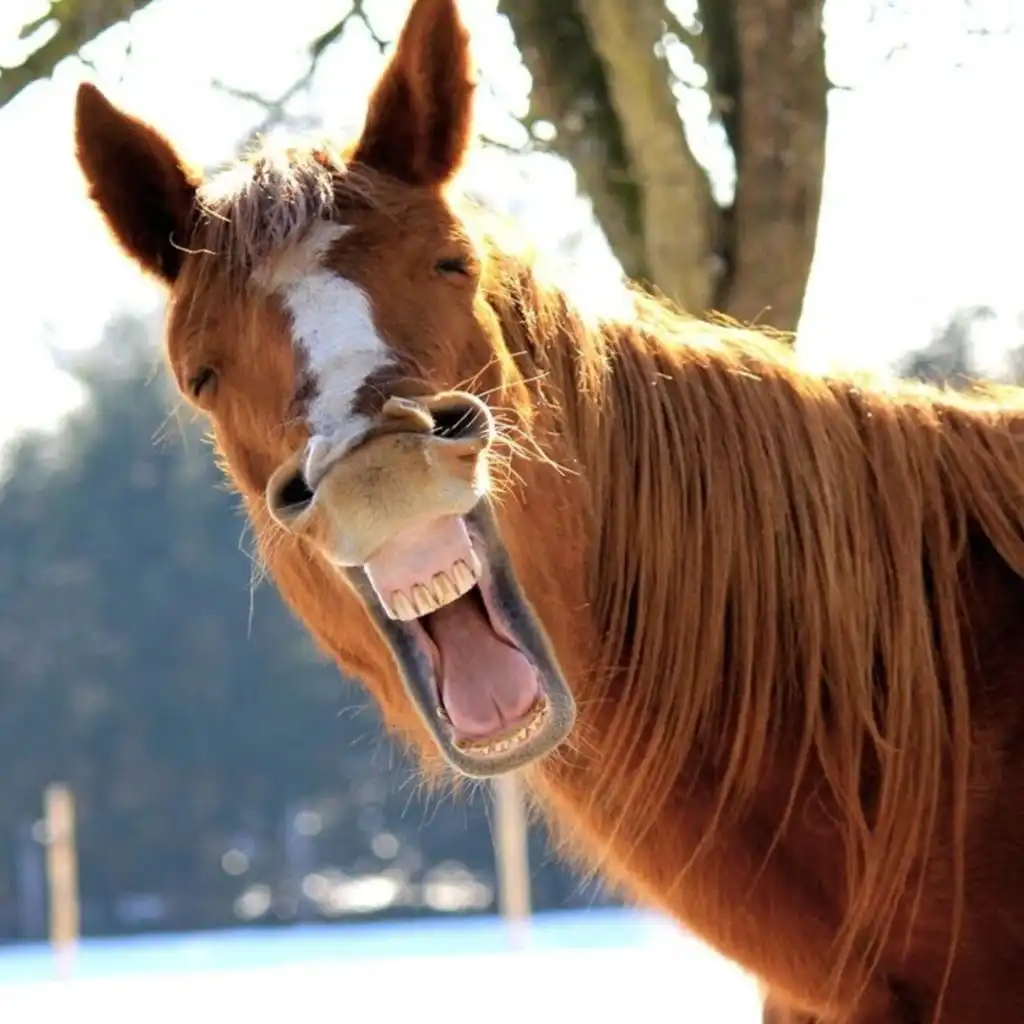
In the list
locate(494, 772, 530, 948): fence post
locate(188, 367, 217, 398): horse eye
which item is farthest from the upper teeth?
locate(494, 772, 530, 948): fence post

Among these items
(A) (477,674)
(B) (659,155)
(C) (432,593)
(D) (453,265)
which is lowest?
(A) (477,674)

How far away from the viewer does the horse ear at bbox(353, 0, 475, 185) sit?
200cm

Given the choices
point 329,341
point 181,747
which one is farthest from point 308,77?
point 181,747

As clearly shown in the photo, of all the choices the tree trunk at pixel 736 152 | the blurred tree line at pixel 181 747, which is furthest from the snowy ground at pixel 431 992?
the blurred tree line at pixel 181 747

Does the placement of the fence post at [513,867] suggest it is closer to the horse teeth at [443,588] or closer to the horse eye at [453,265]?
the horse eye at [453,265]

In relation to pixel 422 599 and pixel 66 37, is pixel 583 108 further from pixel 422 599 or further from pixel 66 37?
pixel 422 599

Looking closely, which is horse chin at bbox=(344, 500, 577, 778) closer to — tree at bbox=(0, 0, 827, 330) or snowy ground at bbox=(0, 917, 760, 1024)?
tree at bbox=(0, 0, 827, 330)

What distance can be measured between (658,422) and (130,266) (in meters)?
0.81

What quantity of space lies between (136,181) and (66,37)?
137 centimetres

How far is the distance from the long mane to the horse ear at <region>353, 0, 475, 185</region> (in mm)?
192

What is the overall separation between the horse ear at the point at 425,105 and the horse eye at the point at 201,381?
0.38m

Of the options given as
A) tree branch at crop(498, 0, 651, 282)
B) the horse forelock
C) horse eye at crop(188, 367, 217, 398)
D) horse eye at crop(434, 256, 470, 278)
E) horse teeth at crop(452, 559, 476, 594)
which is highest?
tree branch at crop(498, 0, 651, 282)

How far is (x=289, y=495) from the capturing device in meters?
1.70

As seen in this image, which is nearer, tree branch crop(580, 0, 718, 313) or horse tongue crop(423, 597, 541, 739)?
horse tongue crop(423, 597, 541, 739)
